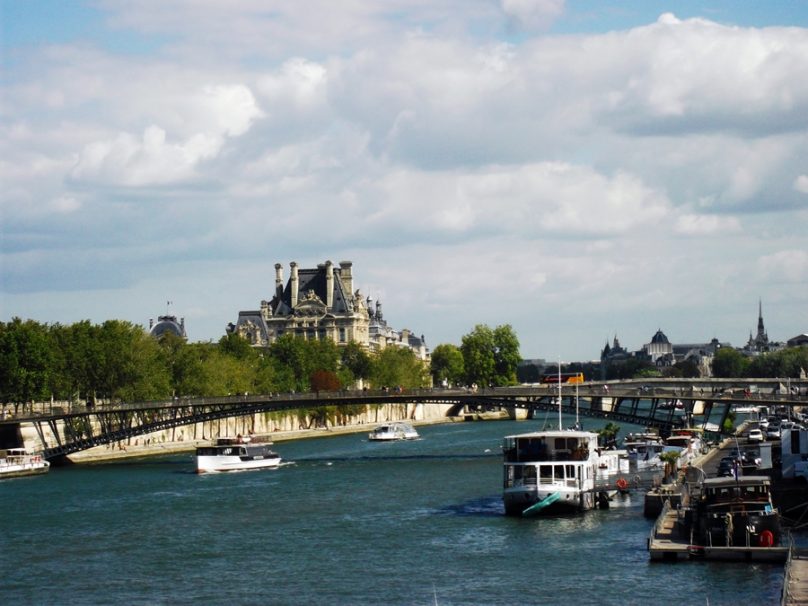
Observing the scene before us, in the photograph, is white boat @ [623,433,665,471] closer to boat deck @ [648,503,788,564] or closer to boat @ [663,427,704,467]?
boat @ [663,427,704,467]

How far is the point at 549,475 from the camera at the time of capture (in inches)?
2660

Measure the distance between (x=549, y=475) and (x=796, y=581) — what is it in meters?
25.6

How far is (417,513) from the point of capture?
69.4 meters

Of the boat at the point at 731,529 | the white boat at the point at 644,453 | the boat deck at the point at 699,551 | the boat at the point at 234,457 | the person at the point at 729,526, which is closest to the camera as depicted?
the boat deck at the point at 699,551

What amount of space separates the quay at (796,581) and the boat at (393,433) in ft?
314

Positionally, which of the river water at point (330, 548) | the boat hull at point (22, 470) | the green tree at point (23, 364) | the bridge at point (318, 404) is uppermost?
the green tree at point (23, 364)

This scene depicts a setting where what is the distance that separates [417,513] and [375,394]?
143ft

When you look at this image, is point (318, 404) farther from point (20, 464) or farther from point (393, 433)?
point (393, 433)

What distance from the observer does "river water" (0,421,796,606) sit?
4797 centimetres

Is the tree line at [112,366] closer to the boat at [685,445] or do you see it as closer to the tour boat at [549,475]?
the boat at [685,445]

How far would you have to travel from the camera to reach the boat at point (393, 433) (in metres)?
142

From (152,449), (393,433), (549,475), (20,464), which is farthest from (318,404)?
(549,475)

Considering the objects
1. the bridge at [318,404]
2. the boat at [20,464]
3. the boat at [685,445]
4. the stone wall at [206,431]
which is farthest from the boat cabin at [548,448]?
the stone wall at [206,431]

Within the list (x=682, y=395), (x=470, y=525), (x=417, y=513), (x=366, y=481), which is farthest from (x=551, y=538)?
(x=682, y=395)
